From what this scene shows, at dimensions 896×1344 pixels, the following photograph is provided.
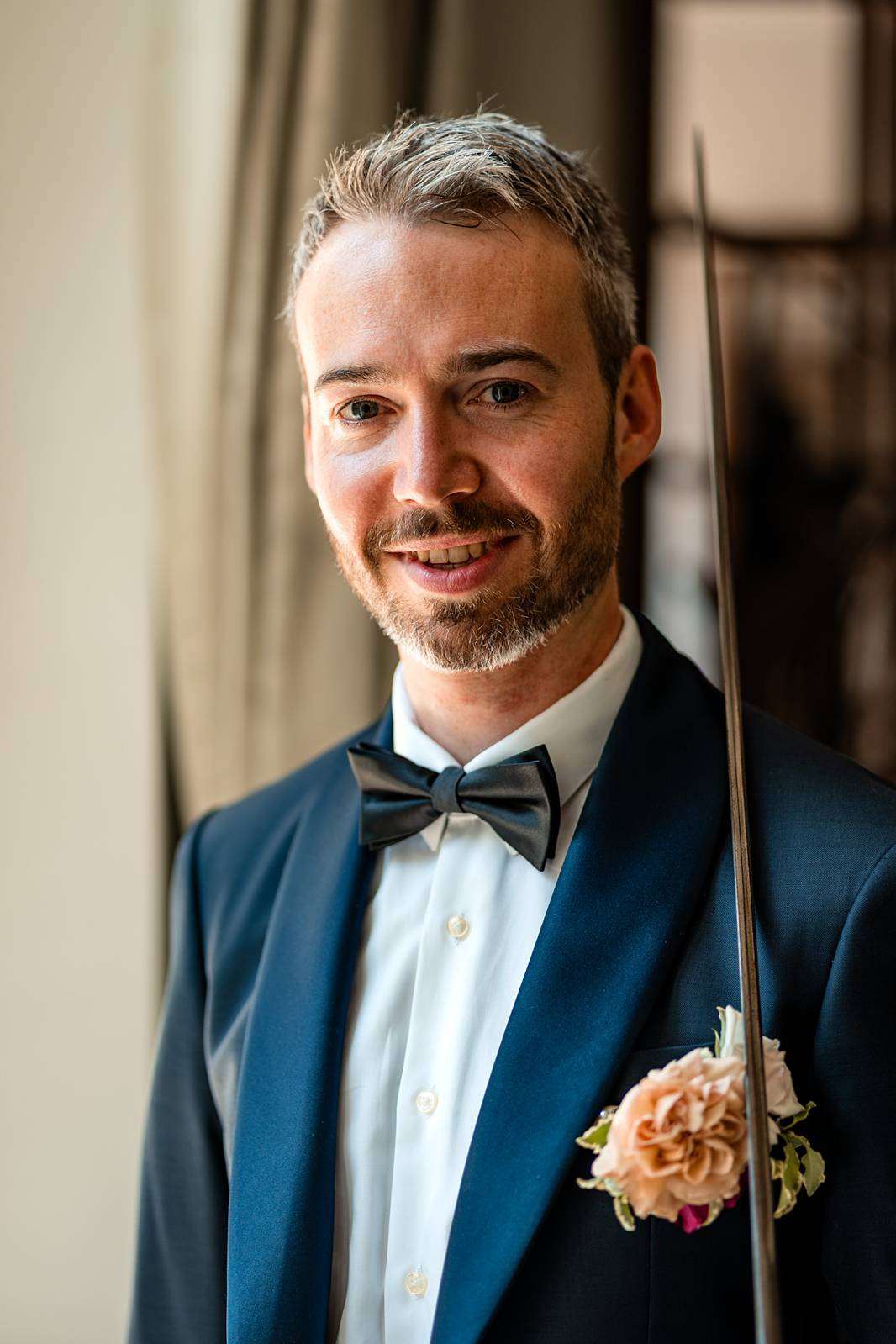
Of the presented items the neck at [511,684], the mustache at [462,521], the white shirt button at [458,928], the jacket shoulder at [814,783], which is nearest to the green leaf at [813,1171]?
the jacket shoulder at [814,783]

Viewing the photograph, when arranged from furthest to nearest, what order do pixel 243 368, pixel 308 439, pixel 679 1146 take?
1. pixel 243 368
2. pixel 308 439
3. pixel 679 1146

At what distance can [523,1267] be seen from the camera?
4.31 ft

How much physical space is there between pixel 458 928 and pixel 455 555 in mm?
428

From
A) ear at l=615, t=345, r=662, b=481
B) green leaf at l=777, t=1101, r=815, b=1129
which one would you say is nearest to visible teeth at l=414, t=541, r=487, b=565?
ear at l=615, t=345, r=662, b=481

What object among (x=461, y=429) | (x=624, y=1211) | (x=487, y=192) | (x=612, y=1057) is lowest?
(x=624, y=1211)

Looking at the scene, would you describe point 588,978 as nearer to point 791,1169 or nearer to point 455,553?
point 791,1169

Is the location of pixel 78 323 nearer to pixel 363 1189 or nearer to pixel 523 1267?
pixel 363 1189

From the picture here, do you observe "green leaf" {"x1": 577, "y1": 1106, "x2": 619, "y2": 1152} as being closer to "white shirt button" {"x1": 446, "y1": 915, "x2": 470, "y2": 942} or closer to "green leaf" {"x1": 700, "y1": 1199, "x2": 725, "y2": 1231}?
"green leaf" {"x1": 700, "y1": 1199, "x2": 725, "y2": 1231}

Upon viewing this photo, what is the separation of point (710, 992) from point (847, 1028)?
142 mm

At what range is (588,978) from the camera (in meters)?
1.40

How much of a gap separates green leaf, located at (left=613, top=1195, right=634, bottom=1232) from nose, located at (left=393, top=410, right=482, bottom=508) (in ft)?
2.41

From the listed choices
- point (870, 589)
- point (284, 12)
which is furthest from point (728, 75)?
point (284, 12)

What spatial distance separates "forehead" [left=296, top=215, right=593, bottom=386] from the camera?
1.47 meters

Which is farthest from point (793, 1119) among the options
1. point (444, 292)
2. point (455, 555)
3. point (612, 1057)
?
point (444, 292)
